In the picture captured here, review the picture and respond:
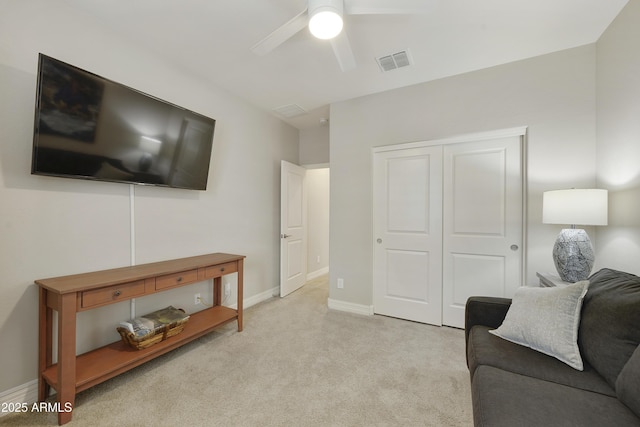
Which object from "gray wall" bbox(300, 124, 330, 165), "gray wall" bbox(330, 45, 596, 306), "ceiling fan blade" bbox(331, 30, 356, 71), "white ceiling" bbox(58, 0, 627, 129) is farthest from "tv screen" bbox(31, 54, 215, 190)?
"gray wall" bbox(300, 124, 330, 165)

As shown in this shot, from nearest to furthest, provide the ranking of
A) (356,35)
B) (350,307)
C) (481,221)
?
(356,35), (481,221), (350,307)

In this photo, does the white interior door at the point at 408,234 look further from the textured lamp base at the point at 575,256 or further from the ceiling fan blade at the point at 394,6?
the ceiling fan blade at the point at 394,6

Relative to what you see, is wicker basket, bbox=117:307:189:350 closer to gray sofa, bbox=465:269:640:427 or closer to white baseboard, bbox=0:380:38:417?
white baseboard, bbox=0:380:38:417

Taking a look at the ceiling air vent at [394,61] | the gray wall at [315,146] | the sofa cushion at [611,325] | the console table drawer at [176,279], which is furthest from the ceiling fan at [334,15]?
the gray wall at [315,146]

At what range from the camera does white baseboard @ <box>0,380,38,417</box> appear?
154cm

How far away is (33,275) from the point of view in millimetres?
1657

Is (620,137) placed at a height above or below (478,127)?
below

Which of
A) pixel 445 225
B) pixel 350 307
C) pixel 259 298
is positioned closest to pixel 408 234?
pixel 445 225

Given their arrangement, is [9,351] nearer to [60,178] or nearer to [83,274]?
[83,274]

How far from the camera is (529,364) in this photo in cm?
125

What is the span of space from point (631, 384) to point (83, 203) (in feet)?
10.1

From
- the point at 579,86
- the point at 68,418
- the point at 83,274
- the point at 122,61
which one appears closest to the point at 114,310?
the point at 83,274

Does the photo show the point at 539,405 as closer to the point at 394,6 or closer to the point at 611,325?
the point at 611,325

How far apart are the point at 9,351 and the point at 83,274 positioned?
1.73 feet
